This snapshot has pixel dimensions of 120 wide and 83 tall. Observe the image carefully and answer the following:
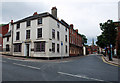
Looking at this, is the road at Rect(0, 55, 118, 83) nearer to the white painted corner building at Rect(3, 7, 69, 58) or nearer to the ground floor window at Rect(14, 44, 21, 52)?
the white painted corner building at Rect(3, 7, 69, 58)

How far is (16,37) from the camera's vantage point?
21.4 metres

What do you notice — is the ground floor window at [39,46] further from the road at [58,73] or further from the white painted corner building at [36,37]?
the road at [58,73]

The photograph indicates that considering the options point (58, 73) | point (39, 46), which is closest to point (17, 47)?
point (39, 46)

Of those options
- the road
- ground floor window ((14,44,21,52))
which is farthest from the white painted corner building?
the road

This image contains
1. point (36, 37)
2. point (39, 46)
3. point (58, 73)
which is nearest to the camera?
point (58, 73)

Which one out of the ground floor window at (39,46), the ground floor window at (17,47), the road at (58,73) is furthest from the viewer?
the ground floor window at (17,47)

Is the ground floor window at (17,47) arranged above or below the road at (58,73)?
above

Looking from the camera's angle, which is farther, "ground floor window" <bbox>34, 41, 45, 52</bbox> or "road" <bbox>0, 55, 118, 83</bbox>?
"ground floor window" <bbox>34, 41, 45, 52</bbox>

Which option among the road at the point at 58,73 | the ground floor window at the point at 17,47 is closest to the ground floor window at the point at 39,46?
the ground floor window at the point at 17,47

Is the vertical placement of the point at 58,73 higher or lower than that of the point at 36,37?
lower

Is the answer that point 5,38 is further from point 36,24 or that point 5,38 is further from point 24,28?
point 36,24

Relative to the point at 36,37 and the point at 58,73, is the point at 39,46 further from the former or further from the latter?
the point at 58,73

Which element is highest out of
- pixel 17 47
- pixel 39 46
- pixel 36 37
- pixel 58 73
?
pixel 36 37

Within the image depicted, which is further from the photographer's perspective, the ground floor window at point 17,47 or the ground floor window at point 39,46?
the ground floor window at point 17,47
